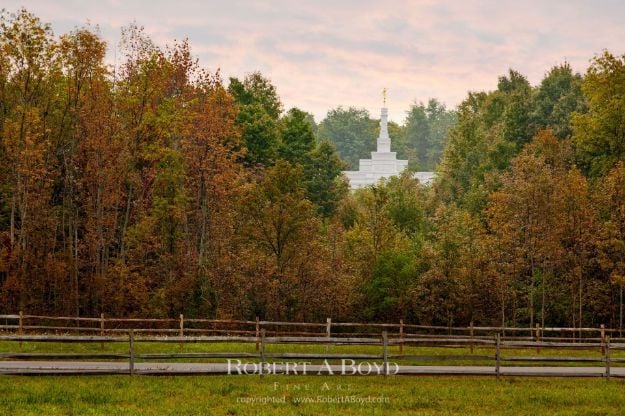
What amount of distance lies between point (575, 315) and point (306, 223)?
16.8 metres

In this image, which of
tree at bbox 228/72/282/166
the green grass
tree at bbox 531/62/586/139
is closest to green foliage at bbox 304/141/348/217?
tree at bbox 228/72/282/166

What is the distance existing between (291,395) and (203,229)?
1106 inches

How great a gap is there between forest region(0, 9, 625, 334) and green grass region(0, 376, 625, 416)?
21.4m

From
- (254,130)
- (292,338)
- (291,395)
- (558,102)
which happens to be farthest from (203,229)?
(558,102)

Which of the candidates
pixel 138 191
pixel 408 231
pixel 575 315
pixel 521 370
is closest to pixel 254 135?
pixel 408 231

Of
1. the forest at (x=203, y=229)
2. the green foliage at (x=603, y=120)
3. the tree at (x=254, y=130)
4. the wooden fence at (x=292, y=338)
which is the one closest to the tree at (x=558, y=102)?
the green foliage at (x=603, y=120)

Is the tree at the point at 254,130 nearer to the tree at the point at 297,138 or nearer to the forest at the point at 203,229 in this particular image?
the tree at the point at 297,138

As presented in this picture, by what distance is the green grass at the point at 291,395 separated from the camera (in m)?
18.6

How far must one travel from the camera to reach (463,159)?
79688 mm

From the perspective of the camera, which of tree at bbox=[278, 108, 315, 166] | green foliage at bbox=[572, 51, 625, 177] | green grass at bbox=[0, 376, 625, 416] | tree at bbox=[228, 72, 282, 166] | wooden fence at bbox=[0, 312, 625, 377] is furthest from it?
tree at bbox=[278, 108, 315, 166]

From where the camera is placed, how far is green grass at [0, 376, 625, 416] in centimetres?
1859

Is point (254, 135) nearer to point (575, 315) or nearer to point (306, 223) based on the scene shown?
point (306, 223)

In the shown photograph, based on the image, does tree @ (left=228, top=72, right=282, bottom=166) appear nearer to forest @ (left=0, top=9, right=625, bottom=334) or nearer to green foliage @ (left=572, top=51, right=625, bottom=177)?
forest @ (left=0, top=9, right=625, bottom=334)

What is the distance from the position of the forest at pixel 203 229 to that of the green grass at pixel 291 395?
21359 mm
